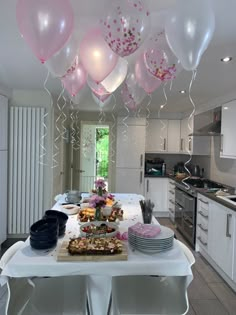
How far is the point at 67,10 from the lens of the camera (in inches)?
50.2

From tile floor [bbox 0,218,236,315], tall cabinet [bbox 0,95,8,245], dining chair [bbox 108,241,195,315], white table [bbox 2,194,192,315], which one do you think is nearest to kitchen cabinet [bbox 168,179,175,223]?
tile floor [bbox 0,218,236,315]

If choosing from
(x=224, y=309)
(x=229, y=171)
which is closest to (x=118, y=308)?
(x=224, y=309)

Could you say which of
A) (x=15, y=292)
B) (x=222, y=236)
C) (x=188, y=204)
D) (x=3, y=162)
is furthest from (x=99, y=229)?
(x=188, y=204)

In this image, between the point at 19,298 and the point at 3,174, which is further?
the point at 3,174

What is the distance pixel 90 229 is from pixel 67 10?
1291mm

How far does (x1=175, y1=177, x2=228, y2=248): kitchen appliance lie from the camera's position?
12.1 ft

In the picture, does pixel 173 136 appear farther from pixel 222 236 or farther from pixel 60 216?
pixel 60 216

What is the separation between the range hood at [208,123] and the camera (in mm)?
3980

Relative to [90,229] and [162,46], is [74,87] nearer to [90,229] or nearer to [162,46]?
[162,46]

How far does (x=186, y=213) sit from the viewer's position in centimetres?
397

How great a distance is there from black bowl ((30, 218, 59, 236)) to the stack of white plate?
481 mm

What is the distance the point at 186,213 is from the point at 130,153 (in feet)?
5.59

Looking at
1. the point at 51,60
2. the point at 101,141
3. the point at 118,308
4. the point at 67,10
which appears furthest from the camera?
the point at 101,141

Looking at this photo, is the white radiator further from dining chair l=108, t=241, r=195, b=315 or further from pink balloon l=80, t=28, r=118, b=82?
dining chair l=108, t=241, r=195, b=315
